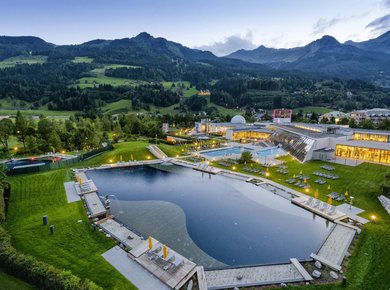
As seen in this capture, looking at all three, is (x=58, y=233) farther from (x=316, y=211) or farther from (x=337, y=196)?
(x=337, y=196)

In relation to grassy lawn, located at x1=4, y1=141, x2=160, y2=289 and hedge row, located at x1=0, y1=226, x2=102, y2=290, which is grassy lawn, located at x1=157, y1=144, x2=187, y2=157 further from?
hedge row, located at x1=0, y1=226, x2=102, y2=290

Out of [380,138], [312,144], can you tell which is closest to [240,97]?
[380,138]

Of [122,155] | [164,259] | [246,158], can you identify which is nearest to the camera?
[164,259]

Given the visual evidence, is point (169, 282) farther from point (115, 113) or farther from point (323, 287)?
point (115, 113)

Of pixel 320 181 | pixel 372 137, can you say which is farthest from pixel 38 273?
pixel 372 137

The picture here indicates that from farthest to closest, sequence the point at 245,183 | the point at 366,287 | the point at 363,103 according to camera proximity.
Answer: the point at 363,103 < the point at 245,183 < the point at 366,287
